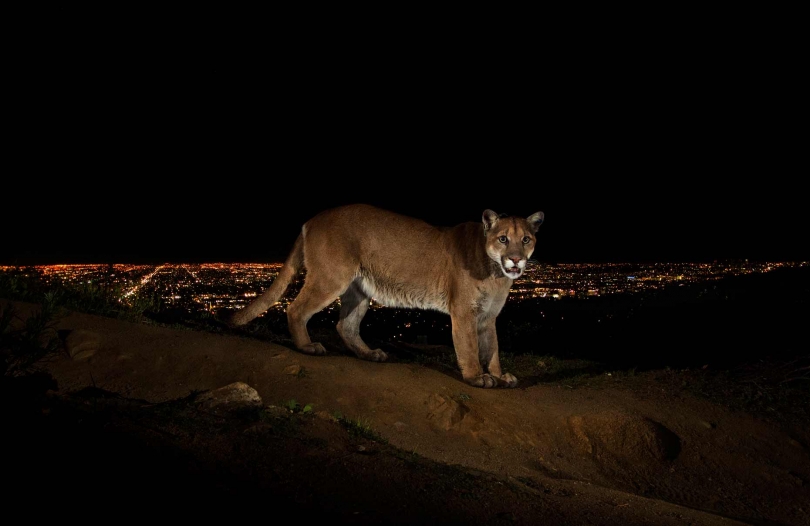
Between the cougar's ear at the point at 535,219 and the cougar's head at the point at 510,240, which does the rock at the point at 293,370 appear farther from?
the cougar's ear at the point at 535,219

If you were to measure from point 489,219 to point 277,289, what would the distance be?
3.54 metres

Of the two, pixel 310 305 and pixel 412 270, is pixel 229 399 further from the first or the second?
pixel 412 270

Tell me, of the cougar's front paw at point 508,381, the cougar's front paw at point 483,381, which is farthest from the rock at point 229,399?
the cougar's front paw at point 508,381

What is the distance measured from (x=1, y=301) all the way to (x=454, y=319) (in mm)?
6285

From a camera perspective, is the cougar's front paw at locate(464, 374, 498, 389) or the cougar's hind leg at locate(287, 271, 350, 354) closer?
the cougar's front paw at locate(464, 374, 498, 389)

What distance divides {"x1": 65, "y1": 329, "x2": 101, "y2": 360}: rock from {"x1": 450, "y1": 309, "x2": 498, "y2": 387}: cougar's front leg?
15.5 ft

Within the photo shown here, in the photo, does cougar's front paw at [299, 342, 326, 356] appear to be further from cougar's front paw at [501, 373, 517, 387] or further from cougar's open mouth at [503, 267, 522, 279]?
cougar's open mouth at [503, 267, 522, 279]

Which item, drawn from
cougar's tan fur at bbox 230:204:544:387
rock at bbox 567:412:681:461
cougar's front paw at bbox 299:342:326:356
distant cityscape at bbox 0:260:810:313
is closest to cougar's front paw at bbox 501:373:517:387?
cougar's tan fur at bbox 230:204:544:387

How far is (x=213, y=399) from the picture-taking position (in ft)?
20.2

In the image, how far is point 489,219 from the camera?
9.59 m

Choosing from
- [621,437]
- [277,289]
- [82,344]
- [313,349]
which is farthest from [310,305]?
[621,437]

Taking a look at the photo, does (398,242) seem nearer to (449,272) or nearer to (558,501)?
(449,272)

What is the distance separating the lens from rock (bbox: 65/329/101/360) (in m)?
7.82

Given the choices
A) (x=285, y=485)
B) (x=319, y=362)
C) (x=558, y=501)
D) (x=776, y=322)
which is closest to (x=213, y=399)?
(x=285, y=485)
